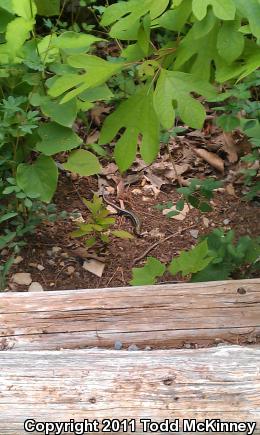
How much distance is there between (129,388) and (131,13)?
1.07 meters

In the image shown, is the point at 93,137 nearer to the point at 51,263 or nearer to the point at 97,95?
the point at 97,95

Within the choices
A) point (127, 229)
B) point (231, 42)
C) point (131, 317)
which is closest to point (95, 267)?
point (127, 229)

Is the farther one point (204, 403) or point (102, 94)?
point (102, 94)

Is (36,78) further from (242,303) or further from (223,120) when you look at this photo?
(242,303)

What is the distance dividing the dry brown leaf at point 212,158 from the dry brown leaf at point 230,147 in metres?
0.06

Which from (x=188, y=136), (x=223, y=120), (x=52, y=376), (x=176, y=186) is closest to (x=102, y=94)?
(x=223, y=120)

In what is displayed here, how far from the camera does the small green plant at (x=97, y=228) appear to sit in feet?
11.6

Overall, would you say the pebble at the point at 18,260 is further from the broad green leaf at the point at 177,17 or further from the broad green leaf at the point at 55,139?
the broad green leaf at the point at 177,17

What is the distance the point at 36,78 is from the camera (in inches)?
136

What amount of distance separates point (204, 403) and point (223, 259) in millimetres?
1222

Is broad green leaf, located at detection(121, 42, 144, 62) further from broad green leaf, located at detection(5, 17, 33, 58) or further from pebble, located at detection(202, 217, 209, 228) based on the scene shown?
pebble, located at detection(202, 217, 209, 228)

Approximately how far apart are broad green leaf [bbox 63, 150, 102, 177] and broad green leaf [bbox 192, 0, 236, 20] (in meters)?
1.63

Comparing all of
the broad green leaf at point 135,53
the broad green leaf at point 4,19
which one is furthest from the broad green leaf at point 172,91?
the broad green leaf at point 4,19

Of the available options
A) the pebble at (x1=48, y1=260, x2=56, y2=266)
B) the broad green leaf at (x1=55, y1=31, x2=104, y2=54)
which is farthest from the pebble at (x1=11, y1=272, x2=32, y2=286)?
the broad green leaf at (x1=55, y1=31, x2=104, y2=54)
